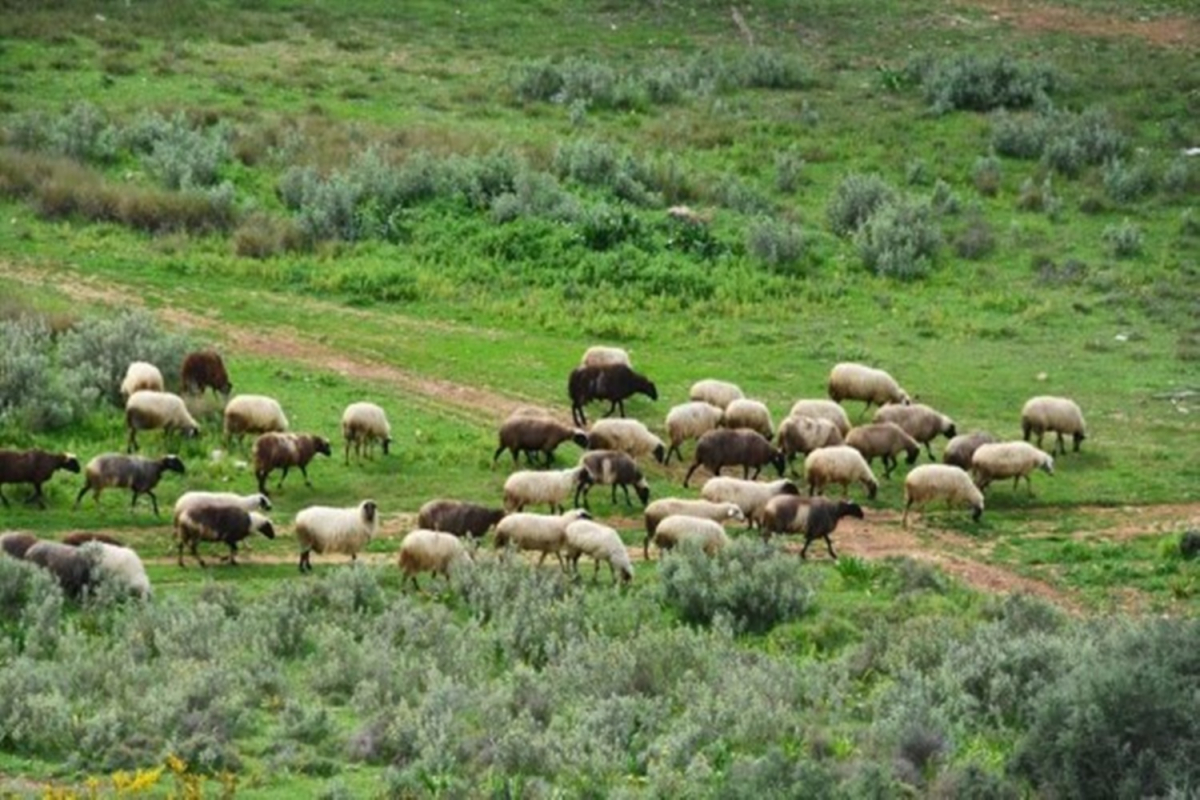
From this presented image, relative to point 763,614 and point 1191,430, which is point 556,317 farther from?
point 763,614

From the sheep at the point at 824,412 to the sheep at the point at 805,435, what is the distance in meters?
0.42

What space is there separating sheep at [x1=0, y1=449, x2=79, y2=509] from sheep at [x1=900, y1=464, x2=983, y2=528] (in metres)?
9.97

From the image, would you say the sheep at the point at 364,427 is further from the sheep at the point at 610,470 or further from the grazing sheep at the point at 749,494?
the grazing sheep at the point at 749,494

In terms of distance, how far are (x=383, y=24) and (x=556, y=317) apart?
64.5 feet

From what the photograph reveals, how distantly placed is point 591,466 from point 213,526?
15.6 ft

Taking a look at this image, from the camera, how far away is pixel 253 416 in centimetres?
2836

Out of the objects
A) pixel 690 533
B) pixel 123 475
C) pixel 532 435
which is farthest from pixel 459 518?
pixel 123 475

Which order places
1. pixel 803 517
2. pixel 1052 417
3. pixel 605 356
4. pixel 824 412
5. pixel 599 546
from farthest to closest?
1. pixel 605 356
2. pixel 1052 417
3. pixel 824 412
4. pixel 803 517
5. pixel 599 546

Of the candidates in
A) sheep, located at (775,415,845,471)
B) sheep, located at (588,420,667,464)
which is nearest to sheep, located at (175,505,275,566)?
sheep, located at (588,420,667,464)

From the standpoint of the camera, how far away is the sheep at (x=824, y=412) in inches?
1145

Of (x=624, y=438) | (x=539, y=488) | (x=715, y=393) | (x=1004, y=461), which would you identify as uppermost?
(x=715, y=393)

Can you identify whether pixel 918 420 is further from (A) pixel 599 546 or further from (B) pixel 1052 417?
(A) pixel 599 546

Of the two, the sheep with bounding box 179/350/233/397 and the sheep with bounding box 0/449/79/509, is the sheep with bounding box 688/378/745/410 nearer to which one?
the sheep with bounding box 179/350/233/397

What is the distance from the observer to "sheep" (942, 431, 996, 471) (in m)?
28.2
